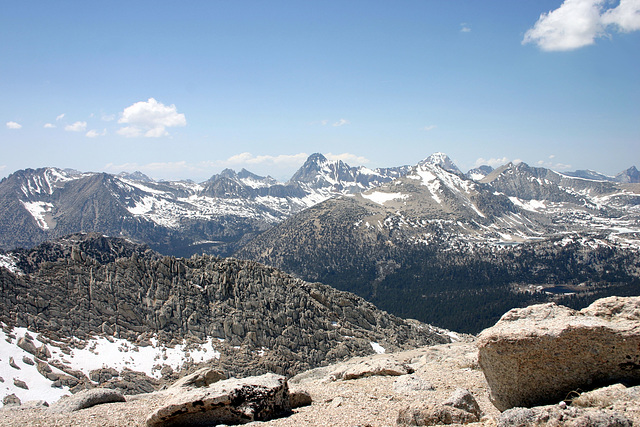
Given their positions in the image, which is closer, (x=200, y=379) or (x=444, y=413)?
(x=444, y=413)

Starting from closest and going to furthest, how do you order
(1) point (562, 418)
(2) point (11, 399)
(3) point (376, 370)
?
(1) point (562, 418)
(3) point (376, 370)
(2) point (11, 399)

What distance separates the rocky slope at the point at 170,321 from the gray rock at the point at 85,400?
34.2 metres

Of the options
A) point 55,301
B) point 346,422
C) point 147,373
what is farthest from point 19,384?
point 346,422

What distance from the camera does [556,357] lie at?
12297mm

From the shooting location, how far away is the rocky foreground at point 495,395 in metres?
11.1

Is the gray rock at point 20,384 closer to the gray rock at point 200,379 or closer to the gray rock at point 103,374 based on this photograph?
the gray rock at point 103,374

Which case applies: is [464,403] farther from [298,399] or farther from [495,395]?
[298,399]

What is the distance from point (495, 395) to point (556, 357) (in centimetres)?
295

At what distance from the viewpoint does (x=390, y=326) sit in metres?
89.1

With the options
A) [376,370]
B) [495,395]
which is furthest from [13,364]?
[495,395]

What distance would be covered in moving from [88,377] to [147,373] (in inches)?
309

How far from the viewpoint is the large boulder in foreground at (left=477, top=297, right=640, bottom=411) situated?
1184cm

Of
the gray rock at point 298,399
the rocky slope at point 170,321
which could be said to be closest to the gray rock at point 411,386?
the gray rock at point 298,399

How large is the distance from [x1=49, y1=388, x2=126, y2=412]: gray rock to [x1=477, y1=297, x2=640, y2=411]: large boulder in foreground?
2128cm
